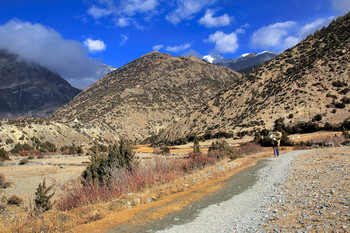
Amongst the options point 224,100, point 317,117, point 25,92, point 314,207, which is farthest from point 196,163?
point 25,92

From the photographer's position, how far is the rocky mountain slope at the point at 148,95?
75.2 metres

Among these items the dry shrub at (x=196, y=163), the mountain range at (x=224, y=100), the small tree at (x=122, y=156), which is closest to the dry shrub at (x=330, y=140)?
the mountain range at (x=224, y=100)

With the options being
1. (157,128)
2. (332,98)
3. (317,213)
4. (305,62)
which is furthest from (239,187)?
(157,128)

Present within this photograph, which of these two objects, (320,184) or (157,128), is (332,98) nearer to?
(320,184)

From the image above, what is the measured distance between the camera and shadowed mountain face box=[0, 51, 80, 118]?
158 meters

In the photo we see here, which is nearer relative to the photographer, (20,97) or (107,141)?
(107,141)

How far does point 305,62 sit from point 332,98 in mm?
14785

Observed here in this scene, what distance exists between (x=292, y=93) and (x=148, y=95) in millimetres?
55719

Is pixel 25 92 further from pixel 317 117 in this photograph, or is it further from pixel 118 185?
pixel 118 185

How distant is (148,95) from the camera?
88.2 metres

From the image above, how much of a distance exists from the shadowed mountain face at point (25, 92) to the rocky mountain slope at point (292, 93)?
5528 inches

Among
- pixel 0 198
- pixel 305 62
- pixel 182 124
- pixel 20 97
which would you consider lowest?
pixel 0 198

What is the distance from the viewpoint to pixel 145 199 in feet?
30.6

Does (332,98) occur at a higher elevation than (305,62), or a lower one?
lower
